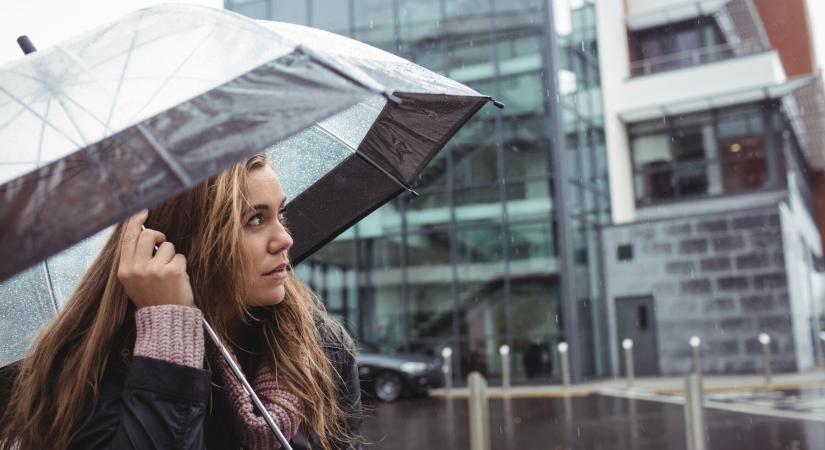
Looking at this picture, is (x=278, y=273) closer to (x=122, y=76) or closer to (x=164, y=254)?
(x=164, y=254)

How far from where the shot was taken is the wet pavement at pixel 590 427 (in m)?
9.41

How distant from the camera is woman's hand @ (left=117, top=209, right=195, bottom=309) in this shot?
5.64ft

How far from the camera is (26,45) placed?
214cm

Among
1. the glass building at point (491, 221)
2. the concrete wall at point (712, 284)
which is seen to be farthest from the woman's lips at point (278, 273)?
the concrete wall at point (712, 284)

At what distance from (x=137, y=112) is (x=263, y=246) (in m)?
0.47

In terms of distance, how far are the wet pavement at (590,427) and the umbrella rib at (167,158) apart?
6.72 m

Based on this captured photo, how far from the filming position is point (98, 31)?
2018mm

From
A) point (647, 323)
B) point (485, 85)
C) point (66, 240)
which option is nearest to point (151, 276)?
point (66, 240)

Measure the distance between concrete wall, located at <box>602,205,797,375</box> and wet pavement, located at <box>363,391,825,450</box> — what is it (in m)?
5.36

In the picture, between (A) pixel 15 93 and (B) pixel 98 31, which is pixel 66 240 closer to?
(A) pixel 15 93

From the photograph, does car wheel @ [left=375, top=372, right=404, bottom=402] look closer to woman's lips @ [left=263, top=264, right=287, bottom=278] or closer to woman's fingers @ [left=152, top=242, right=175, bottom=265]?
woman's lips @ [left=263, top=264, right=287, bottom=278]

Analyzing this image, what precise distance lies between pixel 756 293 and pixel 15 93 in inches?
828

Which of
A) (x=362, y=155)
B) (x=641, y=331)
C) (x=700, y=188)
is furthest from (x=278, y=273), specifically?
(x=700, y=188)

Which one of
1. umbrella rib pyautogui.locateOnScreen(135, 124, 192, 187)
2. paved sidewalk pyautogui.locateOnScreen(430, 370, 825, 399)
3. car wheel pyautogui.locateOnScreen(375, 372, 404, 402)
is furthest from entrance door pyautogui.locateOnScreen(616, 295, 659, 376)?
umbrella rib pyautogui.locateOnScreen(135, 124, 192, 187)
